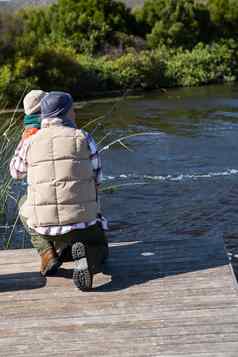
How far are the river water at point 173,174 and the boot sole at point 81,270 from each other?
2.43 metres

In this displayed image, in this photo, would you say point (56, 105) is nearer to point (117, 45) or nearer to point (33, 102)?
point (33, 102)

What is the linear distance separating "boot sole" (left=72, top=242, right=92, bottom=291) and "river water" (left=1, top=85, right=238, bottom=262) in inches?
95.5

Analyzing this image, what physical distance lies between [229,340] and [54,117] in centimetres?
149

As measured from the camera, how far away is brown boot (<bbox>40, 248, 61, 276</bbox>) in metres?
3.84

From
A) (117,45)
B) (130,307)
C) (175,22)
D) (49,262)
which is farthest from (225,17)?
(130,307)

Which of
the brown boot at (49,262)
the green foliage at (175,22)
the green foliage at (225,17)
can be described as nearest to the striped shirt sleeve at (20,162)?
the brown boot at (49,262)

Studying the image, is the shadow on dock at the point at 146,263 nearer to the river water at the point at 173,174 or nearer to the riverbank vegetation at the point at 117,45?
the river water at the point at 173,174

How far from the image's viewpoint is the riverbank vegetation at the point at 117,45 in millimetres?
19359

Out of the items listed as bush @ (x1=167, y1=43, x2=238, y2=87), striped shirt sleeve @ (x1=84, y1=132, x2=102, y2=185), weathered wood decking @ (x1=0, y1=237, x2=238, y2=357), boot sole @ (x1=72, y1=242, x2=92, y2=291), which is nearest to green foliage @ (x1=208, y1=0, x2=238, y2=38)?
bush @ (x1=167, y1=43, x2=238, y2=87)

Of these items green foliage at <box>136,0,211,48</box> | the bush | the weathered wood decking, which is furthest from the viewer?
green foliage at <box>136,0,211,48</box>

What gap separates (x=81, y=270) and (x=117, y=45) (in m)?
20.8

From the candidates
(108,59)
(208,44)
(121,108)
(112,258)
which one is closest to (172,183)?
(112,258)

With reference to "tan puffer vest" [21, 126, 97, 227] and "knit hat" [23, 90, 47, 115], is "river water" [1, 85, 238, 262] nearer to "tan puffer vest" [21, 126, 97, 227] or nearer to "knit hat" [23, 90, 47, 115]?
"knit hat" [23, 90, 47, 115]

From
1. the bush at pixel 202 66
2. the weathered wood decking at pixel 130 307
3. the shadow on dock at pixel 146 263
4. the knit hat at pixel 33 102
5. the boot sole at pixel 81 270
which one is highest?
the knit hat at pixel 33 102
